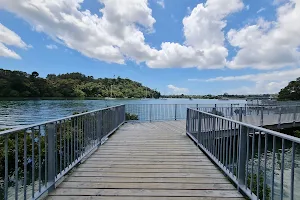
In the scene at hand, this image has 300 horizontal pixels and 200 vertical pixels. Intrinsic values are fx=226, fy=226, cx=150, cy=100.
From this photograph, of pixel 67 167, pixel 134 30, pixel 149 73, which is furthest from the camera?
pixel 149 73

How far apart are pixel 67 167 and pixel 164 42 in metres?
33.9

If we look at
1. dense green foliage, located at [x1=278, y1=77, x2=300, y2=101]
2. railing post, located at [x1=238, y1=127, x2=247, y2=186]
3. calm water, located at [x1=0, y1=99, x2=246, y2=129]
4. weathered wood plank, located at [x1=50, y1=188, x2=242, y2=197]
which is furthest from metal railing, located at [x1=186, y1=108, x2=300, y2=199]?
dense green foliage, located at [x1=278, y1=77, x2=300, y2=101]

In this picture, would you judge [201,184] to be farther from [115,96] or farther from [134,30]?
[115,96]

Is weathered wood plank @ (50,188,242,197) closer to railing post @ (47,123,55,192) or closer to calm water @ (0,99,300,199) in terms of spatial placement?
railing post @ (47,123,55,192)

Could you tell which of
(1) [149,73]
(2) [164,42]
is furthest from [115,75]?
(2) [164,42]

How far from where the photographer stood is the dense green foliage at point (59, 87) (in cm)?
6029

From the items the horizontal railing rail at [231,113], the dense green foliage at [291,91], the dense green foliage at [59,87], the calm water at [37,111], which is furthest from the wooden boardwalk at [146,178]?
the dense green foliage at [59,87]

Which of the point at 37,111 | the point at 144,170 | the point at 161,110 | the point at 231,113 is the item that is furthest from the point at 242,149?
the point at 37,111

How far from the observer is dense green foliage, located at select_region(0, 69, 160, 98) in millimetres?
60287

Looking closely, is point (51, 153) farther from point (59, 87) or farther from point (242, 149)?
point (59, 87)

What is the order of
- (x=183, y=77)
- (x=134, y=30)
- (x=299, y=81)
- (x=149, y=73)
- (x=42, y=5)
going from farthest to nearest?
(x=149, y=73)
(x=183, y=77)
(x=299, y=81)
(x=134, y=30)
(x=42, y=5)

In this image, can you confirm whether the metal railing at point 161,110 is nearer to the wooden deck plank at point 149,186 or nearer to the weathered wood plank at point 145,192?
the wooden deck plank at point 149,186

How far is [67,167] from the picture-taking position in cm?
383

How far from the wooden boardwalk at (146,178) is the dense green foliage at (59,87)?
6494 centimetres
